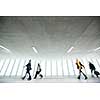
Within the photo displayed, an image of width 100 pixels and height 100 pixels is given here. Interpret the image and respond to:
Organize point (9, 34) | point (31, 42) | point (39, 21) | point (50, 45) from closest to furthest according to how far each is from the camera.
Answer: point (39, 21), point (9, 34), point (31, 42), point (50, 45)

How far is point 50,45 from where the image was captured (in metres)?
6.56

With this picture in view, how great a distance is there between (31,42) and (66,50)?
1.84m

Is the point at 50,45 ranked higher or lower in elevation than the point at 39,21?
higher

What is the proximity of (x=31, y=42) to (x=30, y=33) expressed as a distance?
1.09 metres
